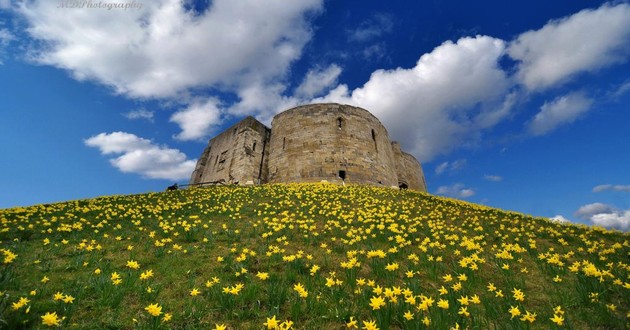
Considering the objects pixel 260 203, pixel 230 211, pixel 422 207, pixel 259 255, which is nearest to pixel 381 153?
pixel 422 207

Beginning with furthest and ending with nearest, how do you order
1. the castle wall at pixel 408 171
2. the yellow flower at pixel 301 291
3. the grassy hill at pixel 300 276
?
the castle wall at pixel 408 171
the yellow flower at pixel 301 291
the grassy hill at pixel 300 276

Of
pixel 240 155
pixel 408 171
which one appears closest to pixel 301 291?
pixel 240 155

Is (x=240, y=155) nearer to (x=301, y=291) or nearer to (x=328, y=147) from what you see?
(x=328, y=147)

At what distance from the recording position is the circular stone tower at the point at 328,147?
27533 mm

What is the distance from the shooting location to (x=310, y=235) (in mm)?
9383

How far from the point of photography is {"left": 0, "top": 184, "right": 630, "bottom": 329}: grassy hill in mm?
4285

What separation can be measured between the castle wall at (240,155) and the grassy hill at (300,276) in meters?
17.1

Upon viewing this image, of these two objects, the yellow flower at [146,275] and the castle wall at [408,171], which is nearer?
the yellow flower at [146,275]

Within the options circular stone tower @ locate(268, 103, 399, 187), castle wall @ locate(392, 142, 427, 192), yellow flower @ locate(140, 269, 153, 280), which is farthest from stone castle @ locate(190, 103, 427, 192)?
yellow flower @ locate(140, 269, 153, 280)

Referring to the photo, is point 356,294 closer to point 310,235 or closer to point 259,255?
point 259,255

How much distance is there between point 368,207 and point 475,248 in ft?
20.4

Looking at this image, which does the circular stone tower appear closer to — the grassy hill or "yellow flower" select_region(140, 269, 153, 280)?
the grassy hill

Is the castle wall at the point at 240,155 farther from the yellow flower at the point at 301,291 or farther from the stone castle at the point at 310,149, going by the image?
the yellow flower at the point at 301,291

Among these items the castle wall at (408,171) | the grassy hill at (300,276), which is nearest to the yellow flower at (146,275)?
the grassy hill at (300,276)
